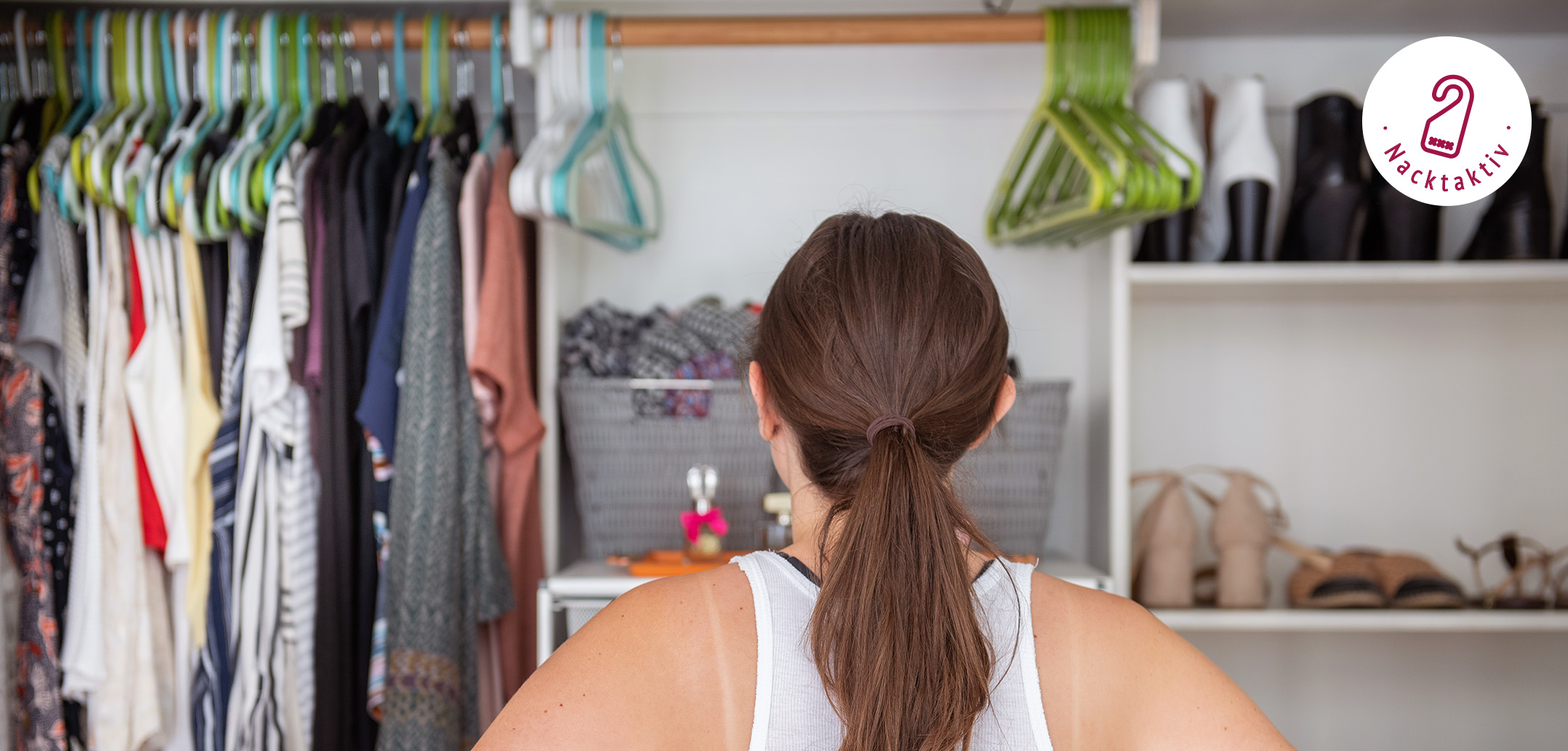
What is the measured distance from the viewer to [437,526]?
131 cm

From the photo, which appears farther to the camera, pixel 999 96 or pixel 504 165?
pixel 999 96

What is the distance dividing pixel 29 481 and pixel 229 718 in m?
0.42

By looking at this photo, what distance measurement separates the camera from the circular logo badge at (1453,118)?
54 cm

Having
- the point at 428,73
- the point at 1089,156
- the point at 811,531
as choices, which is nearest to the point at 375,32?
the point at 428,73

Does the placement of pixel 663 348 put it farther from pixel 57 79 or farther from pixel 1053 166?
pixel 57 79

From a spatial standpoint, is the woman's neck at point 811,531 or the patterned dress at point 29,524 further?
the patterned dress at point 29,524

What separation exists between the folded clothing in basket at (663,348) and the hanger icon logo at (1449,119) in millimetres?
962

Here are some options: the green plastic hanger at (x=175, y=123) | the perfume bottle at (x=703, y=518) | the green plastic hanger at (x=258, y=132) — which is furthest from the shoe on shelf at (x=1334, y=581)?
the green plastic hanger at (x=175, y=123)

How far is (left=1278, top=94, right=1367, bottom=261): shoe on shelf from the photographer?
4.91 feet

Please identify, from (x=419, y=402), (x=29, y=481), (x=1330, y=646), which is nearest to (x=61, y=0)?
(x=29, y=481)

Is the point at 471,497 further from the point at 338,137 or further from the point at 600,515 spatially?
the point at 338,137

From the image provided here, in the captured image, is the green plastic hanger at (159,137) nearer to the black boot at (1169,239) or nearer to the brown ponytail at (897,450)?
the brown ponytail at (897,450)

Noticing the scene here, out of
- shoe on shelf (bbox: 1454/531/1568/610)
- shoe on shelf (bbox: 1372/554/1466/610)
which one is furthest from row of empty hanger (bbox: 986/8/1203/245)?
shoe on shelf (bbox: 1454/531/1568/610)

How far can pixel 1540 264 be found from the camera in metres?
1.44
